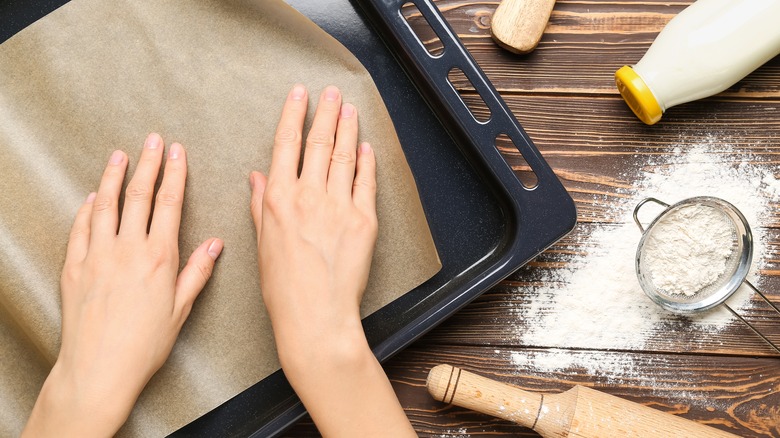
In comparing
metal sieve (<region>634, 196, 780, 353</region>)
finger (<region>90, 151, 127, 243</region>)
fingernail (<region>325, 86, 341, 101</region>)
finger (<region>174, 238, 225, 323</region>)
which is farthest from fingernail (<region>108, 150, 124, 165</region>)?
metal sieve (<region>634, 196, 780, 353</region>)

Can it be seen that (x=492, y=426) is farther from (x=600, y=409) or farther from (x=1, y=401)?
(x=1, y=401)

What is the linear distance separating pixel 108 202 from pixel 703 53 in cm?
65

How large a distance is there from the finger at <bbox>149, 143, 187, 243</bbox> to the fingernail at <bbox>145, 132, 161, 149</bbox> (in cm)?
2

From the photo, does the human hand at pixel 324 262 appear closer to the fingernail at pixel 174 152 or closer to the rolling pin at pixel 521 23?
the fingernail at pixel 174 152

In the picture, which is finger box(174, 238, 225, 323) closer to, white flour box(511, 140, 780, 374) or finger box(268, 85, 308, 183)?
finger box(268, 85, 308, 183)

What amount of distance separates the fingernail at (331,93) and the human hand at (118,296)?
164mm

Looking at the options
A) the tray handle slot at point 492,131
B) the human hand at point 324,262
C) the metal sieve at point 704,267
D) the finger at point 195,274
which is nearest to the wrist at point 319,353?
the human hand at point 324,262

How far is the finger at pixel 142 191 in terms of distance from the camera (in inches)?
23.5

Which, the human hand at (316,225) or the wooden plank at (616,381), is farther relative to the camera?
the wooden plank at (616,381)

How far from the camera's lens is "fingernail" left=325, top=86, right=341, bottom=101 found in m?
0.61

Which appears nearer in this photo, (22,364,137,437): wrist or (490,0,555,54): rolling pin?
(22,364,137,437): wrist

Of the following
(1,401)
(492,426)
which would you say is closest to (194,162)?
(1,401)

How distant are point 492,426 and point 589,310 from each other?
0.59 feet

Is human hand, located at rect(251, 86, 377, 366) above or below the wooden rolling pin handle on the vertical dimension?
above
